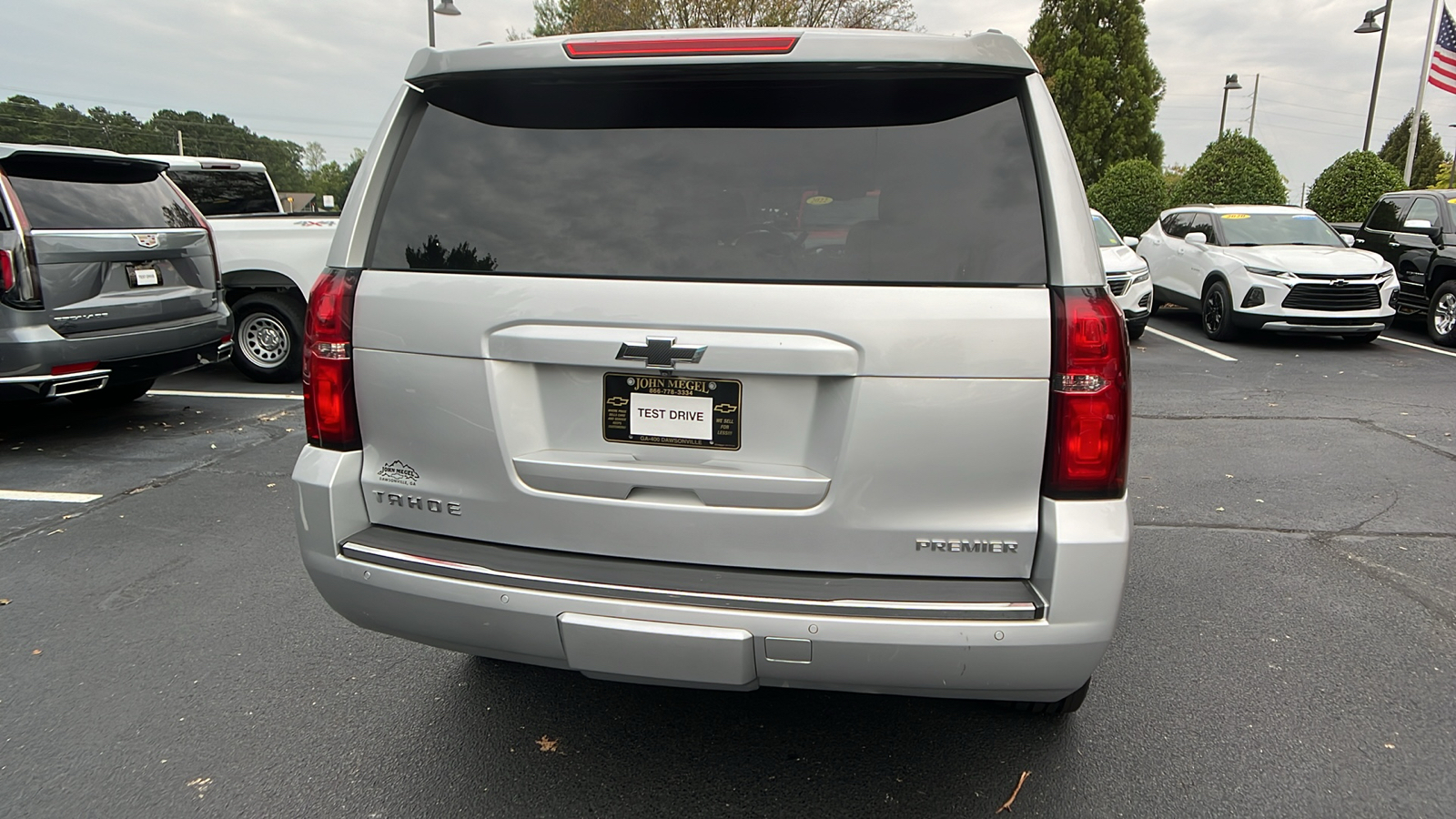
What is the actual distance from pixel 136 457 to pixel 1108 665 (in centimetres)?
599

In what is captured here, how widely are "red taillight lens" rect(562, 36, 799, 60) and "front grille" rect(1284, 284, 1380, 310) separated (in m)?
10.6

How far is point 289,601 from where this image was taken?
12.2 ft

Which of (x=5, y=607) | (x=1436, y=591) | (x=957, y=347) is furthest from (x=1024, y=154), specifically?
(x=5, y=607)

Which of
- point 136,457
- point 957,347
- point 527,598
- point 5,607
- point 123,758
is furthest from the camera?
point 136,457

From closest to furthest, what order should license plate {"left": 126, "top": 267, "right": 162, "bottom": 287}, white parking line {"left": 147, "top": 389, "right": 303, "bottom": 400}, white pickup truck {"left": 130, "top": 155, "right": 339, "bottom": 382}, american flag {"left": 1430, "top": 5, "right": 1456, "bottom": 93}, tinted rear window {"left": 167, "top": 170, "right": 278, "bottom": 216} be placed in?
license plate {"left": 126, "top": 267, "right": 162, "bottom": 287} < white parking line {"left": 147, "top": 389, "right": 303, "bottom": 400} < white pickup truck {"left": 130, "top": 155, "right": 339, "bottom": 382} < tinted rear window {"left": 167, "top": 170, "right": 278, "bottom": 216} < american flag {"left": 1430, "top": 5, "right": 1456, "bottom": 93}

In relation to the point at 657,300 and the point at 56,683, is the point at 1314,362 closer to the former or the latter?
the point at 657,300

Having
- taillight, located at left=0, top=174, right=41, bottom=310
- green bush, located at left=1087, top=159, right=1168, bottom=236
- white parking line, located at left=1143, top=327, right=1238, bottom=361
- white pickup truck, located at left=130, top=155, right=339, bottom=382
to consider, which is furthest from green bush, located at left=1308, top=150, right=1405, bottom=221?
taillight, located at left=0, top=174, right=41, bottom=310

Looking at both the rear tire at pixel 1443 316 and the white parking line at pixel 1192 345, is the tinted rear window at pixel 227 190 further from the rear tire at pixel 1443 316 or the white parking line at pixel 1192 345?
the rear tire at pixel 1443 316

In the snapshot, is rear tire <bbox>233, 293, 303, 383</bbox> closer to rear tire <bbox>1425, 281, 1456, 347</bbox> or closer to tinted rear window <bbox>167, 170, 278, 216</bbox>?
tinted rear window <bbox>167, 170, 278, 216</bbox>

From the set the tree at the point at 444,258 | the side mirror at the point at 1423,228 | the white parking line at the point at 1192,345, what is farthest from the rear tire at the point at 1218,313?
the tree at the point at 444,258

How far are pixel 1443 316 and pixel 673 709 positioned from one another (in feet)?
41.0

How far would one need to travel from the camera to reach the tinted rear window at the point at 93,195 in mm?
5688

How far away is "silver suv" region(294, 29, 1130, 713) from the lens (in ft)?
6.59

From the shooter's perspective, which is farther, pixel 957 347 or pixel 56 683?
pixel 56 683
